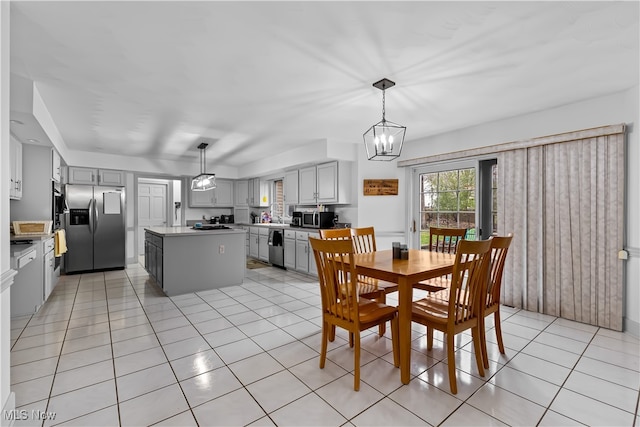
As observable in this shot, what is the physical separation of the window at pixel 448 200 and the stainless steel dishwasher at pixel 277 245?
8.61ft

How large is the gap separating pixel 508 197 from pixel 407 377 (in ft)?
9.00

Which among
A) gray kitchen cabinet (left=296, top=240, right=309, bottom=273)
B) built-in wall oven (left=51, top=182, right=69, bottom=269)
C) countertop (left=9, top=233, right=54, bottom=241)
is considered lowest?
gray kitchen cabinet (left=296, top=240, right=309, bottom=273)

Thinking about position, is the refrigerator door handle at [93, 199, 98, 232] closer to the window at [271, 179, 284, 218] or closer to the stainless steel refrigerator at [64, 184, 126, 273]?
the stainless steel refrigerator at [64, 184, 126, 273]

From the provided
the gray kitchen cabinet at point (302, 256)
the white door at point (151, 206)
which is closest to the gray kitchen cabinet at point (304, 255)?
the gray kitchen cabinet at point (302, 256)

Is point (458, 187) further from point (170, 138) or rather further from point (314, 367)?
point (170, 138)

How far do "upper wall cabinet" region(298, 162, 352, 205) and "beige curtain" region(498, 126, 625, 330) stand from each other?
226 cm

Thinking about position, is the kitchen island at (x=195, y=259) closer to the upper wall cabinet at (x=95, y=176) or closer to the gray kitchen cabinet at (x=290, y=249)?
the gray kitchen cabinet at (x=290, y=249)

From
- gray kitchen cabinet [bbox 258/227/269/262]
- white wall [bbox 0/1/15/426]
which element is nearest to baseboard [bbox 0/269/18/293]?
white wall [bbox 0/1/15/426]

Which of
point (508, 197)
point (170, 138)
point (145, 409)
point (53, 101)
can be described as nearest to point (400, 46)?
point (508, 197)

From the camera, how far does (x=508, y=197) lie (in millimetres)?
3809

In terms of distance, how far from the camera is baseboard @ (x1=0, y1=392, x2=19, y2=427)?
1664 millimetres

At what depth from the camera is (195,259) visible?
4.40m

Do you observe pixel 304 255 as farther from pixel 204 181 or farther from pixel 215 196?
pixel 215 196

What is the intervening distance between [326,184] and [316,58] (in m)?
3.14
